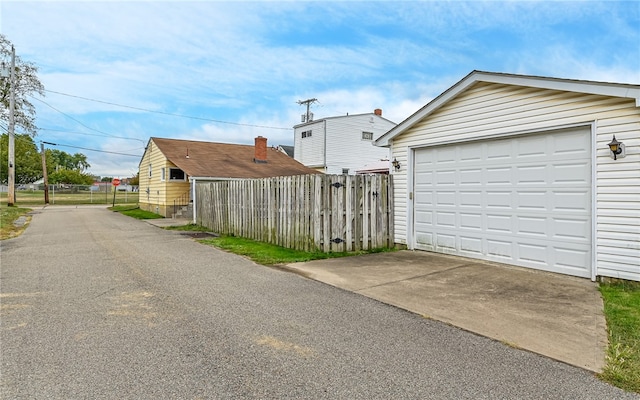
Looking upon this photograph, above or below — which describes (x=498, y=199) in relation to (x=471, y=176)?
below

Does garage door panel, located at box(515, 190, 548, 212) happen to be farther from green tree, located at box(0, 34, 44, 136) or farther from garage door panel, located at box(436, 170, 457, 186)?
green tree, located at box(0, 34, 44, 136)

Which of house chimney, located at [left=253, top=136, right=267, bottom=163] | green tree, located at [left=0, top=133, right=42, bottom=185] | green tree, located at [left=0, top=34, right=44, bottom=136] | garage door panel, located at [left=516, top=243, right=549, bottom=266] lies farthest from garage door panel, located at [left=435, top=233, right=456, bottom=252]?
green tree, located at [left=0, top=133, right=42, bottom=185]

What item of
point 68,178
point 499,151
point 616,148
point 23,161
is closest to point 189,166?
point 499,151

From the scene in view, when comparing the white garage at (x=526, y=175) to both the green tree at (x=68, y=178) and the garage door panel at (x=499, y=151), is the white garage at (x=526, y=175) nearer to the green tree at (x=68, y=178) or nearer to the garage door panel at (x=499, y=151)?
the garage door panel at (x=499, y=151)

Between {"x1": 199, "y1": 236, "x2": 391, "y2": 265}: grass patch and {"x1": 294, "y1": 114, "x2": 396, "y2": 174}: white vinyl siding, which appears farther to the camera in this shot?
{"x1": 294, "y1": 114, "x2": 396, "y2": 174}: white vinyl siding

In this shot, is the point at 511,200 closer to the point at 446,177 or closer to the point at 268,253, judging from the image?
the point at 446,177

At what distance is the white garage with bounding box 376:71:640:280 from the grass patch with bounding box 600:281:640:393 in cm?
50

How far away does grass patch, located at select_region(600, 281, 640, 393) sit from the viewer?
2912 mm

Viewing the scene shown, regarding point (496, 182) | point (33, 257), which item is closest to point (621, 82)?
point (496, 182)

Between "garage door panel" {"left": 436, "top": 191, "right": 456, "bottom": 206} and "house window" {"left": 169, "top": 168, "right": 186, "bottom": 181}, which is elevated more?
"house window" {"left": 169, "top": 168, "right": 186, "bottom": 181}

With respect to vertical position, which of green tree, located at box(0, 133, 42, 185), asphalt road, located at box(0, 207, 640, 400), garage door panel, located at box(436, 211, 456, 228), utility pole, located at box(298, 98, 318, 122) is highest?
utility pole, located at box(298, 98, 318, 122)

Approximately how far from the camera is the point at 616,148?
575 centimetres

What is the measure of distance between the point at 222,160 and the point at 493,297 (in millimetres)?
19733

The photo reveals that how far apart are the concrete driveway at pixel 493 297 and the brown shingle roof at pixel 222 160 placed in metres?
13.9
